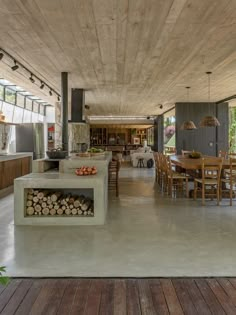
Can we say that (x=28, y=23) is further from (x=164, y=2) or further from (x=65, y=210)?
(x=65, y=210)

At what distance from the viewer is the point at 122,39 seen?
14.9ft

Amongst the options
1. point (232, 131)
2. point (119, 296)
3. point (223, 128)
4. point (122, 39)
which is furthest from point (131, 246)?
point (232, 131)

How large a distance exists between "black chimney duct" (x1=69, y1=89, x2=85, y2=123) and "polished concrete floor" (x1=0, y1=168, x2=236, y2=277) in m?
3.16

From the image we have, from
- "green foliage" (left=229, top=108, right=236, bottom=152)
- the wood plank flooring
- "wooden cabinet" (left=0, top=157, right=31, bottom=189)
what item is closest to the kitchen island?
the wood plank flooring

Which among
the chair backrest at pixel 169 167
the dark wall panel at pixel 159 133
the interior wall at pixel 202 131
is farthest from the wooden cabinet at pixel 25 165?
the dark wall panel at pixel 159 133

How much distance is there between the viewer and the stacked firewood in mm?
4840

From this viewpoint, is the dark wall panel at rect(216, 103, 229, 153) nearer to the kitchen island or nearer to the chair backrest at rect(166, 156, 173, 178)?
the chair backrest at rect(166, 156, 173, 178)

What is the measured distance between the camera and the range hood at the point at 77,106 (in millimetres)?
8094

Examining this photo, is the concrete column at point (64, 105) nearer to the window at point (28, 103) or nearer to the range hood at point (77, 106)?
the range hood at point (77, 106)

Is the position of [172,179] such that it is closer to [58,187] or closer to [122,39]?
[58,187]

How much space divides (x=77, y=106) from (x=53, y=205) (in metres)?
4.05

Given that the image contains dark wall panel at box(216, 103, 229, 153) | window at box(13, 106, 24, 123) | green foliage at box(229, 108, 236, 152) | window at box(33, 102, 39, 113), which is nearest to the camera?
window at box(13, 106, 24, 123)

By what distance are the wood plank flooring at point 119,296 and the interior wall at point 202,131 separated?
9.63 meters

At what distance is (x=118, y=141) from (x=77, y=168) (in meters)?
17.8
